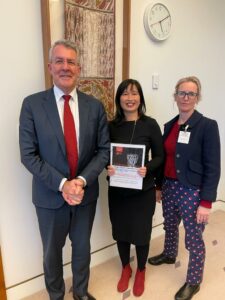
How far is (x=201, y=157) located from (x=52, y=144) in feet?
3.08

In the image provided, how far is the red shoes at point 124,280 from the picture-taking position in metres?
1.96

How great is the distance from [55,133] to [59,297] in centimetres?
107

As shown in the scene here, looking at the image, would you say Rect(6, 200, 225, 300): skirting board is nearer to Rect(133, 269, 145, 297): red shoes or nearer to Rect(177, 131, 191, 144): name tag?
Rect(133, 269, 145, 297): red shoes

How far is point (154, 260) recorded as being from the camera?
7.52ft

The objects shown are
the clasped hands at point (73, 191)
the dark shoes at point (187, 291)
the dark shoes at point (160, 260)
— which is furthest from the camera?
the dark shoes at point (160, 260)

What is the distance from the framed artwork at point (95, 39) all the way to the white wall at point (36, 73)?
0.17ft

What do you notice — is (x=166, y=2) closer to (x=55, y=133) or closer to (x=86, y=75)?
(x=86, y=75)

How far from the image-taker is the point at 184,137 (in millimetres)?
1769

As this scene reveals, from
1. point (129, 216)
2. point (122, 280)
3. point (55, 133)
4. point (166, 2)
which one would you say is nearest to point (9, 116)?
point (55, 133)

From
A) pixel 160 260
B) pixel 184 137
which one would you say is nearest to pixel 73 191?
pixel 184 137

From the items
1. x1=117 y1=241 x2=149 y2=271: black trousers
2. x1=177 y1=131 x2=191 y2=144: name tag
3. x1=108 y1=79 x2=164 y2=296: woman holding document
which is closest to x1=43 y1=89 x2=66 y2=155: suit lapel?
x1=108 y1=79 x2=164 y2=296: woman holding document

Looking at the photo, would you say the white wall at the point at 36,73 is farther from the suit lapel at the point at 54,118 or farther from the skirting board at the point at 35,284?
the suit lapel at the point at 54,118

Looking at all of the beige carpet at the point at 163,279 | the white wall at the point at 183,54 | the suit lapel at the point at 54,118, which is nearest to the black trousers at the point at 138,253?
the beige carpet at the point at 163,279

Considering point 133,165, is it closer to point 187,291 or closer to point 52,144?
point 52,144
